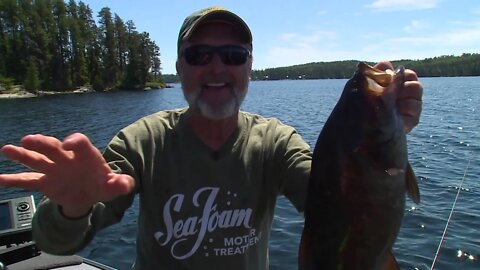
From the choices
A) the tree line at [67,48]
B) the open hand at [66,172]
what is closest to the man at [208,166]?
the open hand at [66,172]

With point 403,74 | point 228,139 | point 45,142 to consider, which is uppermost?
point 403,74

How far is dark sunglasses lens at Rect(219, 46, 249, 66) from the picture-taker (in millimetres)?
2795

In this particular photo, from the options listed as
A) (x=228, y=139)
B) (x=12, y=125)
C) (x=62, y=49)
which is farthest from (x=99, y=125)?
(x=62, y=49)

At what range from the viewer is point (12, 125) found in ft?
104

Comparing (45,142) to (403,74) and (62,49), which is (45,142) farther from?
(62,49)

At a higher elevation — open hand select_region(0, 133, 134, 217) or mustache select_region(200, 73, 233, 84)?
mustache select_region(200, 73, 233, 84)

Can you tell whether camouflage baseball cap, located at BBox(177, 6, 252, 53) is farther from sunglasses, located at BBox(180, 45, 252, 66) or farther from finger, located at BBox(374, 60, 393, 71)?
finger, located at BBox(374, 60, 393, 71)

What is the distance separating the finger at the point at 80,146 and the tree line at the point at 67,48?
78.2m

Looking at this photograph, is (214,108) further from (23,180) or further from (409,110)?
(23,180)

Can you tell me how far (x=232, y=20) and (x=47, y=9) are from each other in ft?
306

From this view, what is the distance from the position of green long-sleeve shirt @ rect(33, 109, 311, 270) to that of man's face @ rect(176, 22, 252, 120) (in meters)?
0.21

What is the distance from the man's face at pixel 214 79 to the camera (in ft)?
9.16

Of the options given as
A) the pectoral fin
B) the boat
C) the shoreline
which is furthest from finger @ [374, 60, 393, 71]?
the shoreline

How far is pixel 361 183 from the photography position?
6.21 ft
